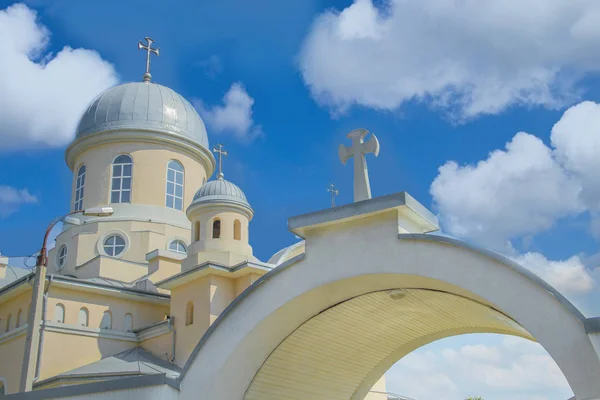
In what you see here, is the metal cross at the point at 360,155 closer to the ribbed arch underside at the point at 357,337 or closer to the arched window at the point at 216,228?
the ribbed arch underside at the point at 357,337

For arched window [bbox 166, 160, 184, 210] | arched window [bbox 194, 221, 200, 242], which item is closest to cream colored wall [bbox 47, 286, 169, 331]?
arched window [bbox 194, 221, 200, 242]

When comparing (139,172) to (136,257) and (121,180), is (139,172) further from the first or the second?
(136,257)

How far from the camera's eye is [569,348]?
7066 millimetres

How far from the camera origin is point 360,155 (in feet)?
31.1

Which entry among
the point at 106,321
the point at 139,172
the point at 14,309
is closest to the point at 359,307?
the point at 106,321

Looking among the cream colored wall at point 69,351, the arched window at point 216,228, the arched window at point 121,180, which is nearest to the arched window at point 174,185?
the arched window at point 121,180

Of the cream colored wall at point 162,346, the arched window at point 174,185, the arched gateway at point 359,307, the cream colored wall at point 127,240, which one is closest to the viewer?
the arched gateway at point 359,307

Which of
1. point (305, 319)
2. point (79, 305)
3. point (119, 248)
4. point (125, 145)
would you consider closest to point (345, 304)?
point (305, 319)

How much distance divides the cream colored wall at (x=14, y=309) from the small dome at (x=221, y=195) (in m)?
5.61

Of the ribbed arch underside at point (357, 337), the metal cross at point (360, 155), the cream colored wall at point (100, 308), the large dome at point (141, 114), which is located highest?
the large dome at point (141, 114)

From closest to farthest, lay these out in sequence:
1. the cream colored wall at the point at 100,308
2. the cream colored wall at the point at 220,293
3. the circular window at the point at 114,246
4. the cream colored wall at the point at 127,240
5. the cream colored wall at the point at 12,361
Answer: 1. the cream colored wall at the point at 220,293
2. the cream colored wall at the point at 12,361
3. the cream colored wall at the point at 100,308
4. the cream colored wall at the point at 127,240
5. the circular window at the point at 114,246

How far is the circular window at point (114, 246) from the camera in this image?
1003 inches

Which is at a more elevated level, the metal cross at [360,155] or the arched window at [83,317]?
the arched window at [83,317]

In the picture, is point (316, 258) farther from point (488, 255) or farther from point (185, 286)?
point (185, 286)
